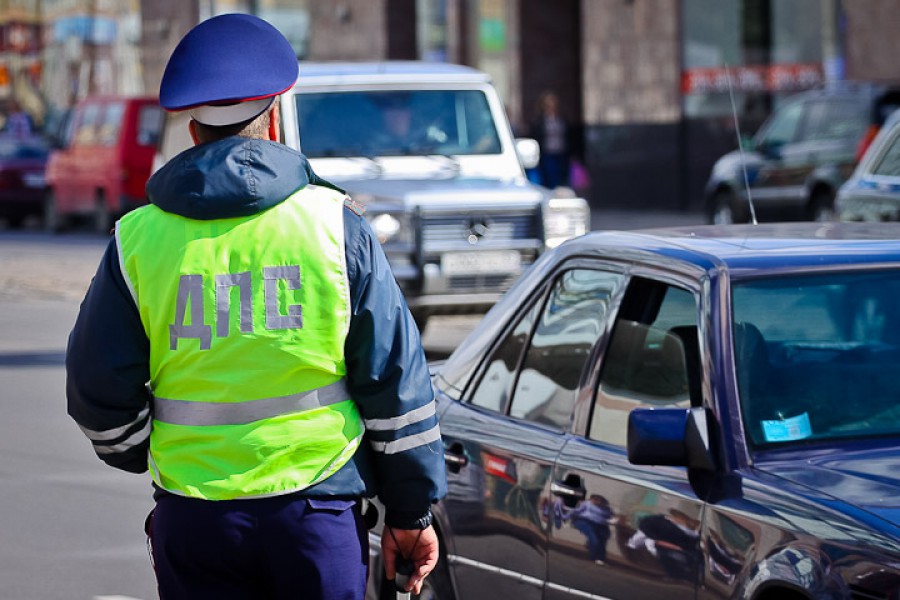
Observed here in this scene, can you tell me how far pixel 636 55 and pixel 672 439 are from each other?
86.5 ft

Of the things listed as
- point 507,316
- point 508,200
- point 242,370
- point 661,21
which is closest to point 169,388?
point 242,370

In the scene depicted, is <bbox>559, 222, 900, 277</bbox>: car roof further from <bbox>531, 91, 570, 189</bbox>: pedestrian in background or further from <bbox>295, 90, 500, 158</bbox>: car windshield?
<bbox>531, 91, 570, 189</bbox>: pedestrian in background

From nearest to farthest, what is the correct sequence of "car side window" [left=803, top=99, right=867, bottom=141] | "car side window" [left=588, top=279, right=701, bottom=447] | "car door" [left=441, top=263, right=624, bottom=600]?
"car side window" [left=588, top=279, right=701, bottom=447] < "car door" [left=441, top=263, right=624, bottom=600] < "car side window" [left=803, top=99, right=867, bottom=141]

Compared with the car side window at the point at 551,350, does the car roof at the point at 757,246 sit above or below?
above

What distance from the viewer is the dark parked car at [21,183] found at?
34156mm

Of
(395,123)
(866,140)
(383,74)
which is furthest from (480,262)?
(866,140)

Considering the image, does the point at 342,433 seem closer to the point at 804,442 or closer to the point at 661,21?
the point at 804,442

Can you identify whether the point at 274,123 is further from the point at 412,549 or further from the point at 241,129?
the point at 412,549

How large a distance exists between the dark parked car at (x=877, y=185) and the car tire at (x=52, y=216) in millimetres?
19736

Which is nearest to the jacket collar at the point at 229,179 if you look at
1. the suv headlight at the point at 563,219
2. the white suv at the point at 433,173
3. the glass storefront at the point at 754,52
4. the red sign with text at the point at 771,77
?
the white suv at the point at 433,173

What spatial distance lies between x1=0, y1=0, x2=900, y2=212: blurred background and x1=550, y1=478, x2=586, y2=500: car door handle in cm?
1733

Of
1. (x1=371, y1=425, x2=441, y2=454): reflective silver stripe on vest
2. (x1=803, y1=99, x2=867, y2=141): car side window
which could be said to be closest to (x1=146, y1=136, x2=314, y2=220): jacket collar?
(x1=371, y1=425, x2=441, y2=454): reflective silver stripe on vest

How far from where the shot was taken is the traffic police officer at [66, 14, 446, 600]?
→ 338 centimetres

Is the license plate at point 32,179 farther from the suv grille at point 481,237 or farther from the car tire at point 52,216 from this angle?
the suv grille at point 481,237
